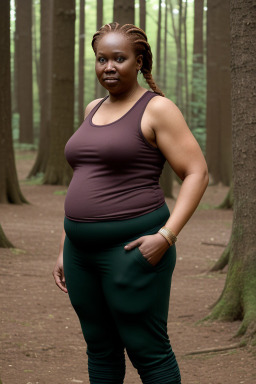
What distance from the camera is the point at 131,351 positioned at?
122 inches

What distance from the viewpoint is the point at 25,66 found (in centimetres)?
3114

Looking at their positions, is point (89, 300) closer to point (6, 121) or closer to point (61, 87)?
point (6, 121)

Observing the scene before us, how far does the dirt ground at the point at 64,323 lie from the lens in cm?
510

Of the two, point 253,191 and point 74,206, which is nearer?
point 74,206

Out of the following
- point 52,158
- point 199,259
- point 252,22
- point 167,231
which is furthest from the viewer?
point 52,158

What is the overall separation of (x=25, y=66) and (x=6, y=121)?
55.9 feet

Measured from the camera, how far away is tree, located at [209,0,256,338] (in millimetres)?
6039

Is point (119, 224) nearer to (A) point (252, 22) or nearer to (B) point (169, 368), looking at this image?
(B) point (169, 368)

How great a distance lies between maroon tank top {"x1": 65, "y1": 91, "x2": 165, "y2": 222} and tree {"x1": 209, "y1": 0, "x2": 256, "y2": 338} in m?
3.15

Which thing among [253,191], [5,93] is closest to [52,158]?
[5,93]

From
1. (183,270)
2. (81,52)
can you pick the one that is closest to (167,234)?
(183,270)

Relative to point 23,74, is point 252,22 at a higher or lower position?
higher

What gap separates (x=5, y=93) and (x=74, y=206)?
11849 mm

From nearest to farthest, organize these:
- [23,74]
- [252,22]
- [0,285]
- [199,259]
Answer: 1. [252,22]
2. [0,285]
3. [199,259]
4. [23,74]
